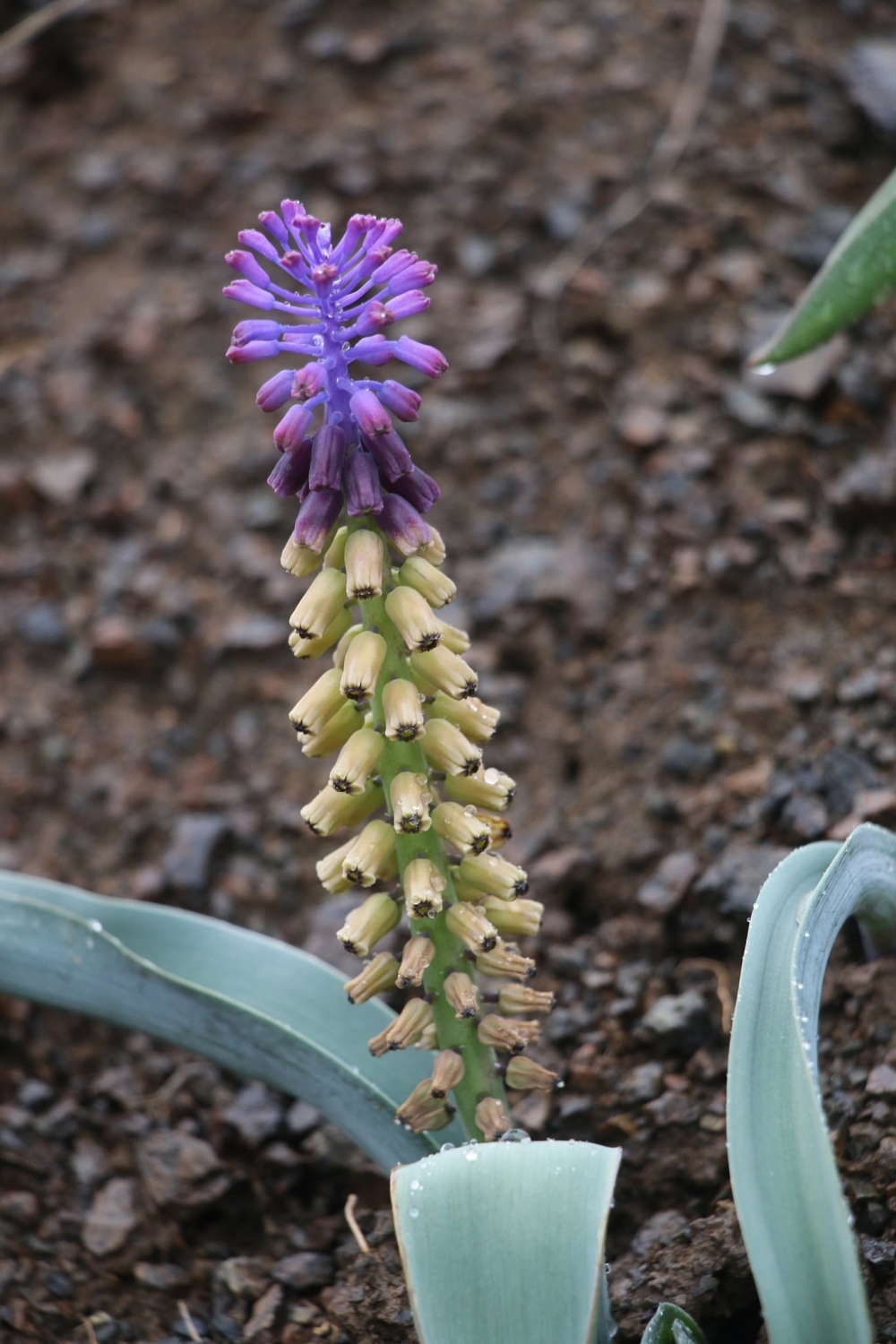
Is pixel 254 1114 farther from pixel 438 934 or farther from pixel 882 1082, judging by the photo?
pixel 882 1082

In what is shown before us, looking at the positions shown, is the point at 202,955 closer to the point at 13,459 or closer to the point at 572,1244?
the point at 572,1244

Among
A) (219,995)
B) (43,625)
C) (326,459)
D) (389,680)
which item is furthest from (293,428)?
(43,625)

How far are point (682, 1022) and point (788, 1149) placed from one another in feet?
3.31

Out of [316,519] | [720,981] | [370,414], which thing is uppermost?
[370,414]

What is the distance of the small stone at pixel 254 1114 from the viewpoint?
2863 millimetres

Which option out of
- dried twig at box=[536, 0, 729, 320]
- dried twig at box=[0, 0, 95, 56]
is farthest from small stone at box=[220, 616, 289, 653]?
dried twig at box=[0, 0, 95, 56]

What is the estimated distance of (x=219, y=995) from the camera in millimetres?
2244

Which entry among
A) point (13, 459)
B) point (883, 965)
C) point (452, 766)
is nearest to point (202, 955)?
point (452, 766)

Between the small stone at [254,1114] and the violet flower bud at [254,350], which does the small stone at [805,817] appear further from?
the violet flower bud at [254,350]

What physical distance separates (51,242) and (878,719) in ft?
11.7

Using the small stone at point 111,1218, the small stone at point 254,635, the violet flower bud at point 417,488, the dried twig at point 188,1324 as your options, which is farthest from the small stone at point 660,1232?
the small stone at point 254,635

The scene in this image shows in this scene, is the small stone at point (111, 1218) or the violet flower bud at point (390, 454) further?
the small stone at point (111, 1218)

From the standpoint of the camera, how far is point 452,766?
2.04 m

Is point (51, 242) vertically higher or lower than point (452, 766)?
higher
